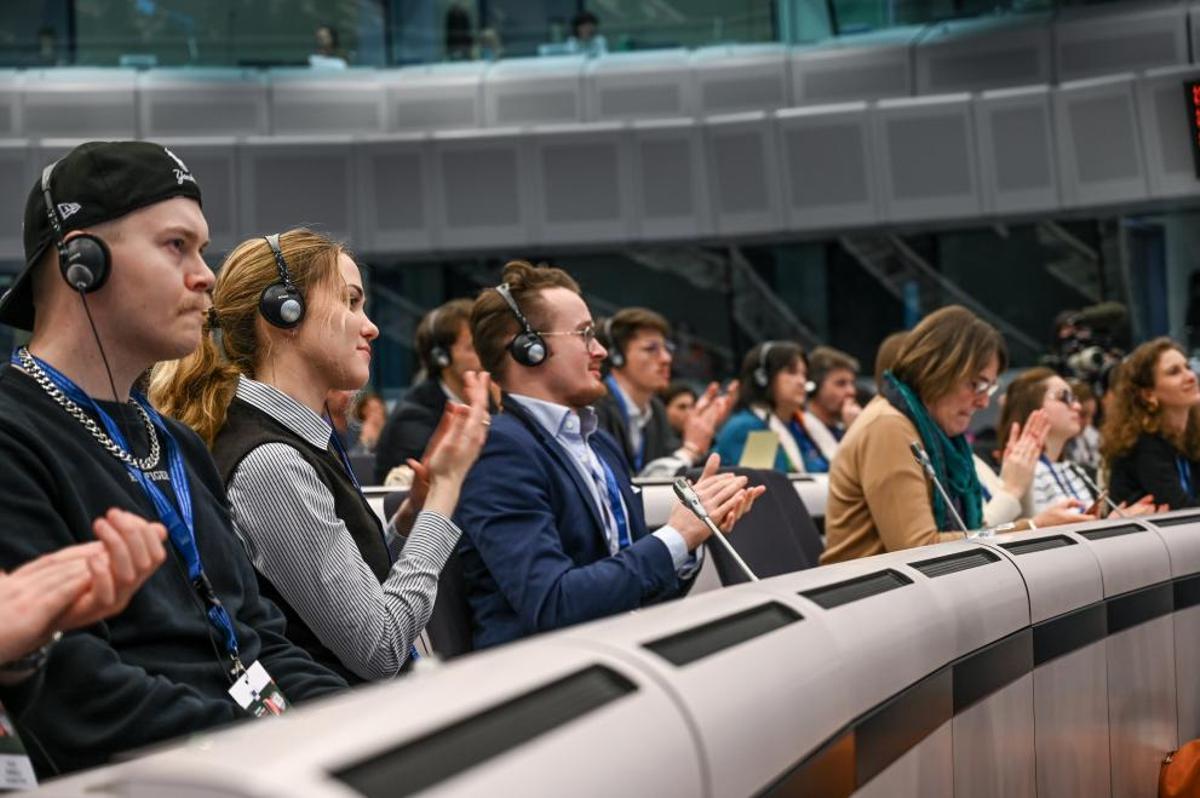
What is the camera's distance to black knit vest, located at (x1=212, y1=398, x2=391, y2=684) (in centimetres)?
215

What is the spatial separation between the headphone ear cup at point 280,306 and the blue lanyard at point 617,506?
2.79 ft

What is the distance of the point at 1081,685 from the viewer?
260cm

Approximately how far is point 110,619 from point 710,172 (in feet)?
37.8

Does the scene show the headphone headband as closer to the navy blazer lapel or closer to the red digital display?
the navy blazer lapel

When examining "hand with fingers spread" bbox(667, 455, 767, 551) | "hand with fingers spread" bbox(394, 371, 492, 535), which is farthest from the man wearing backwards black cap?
"hand with fingers spread" bbox(667, 455, 767, 551)

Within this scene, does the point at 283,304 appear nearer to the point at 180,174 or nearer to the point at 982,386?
the point at 180,174

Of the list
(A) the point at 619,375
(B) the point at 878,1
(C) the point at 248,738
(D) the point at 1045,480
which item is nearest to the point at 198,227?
(C) the point at 248,738

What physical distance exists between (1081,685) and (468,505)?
46.0 inches

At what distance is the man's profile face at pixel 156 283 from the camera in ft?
5.66

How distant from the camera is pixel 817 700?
1.44 m

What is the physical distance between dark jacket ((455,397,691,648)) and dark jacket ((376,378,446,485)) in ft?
6.54

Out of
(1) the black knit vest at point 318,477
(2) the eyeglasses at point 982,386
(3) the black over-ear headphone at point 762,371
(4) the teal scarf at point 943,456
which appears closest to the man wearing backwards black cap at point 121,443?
(1) the black knit vest at point 318,477

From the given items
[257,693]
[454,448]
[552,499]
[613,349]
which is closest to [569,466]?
[552,499]

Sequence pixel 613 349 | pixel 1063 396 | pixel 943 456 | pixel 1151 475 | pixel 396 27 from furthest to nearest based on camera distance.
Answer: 1. pixel 396 27
2. pixel 613 349
3. pixel 1151 475
4. pixel 1063 396
5. pixel 943 456
